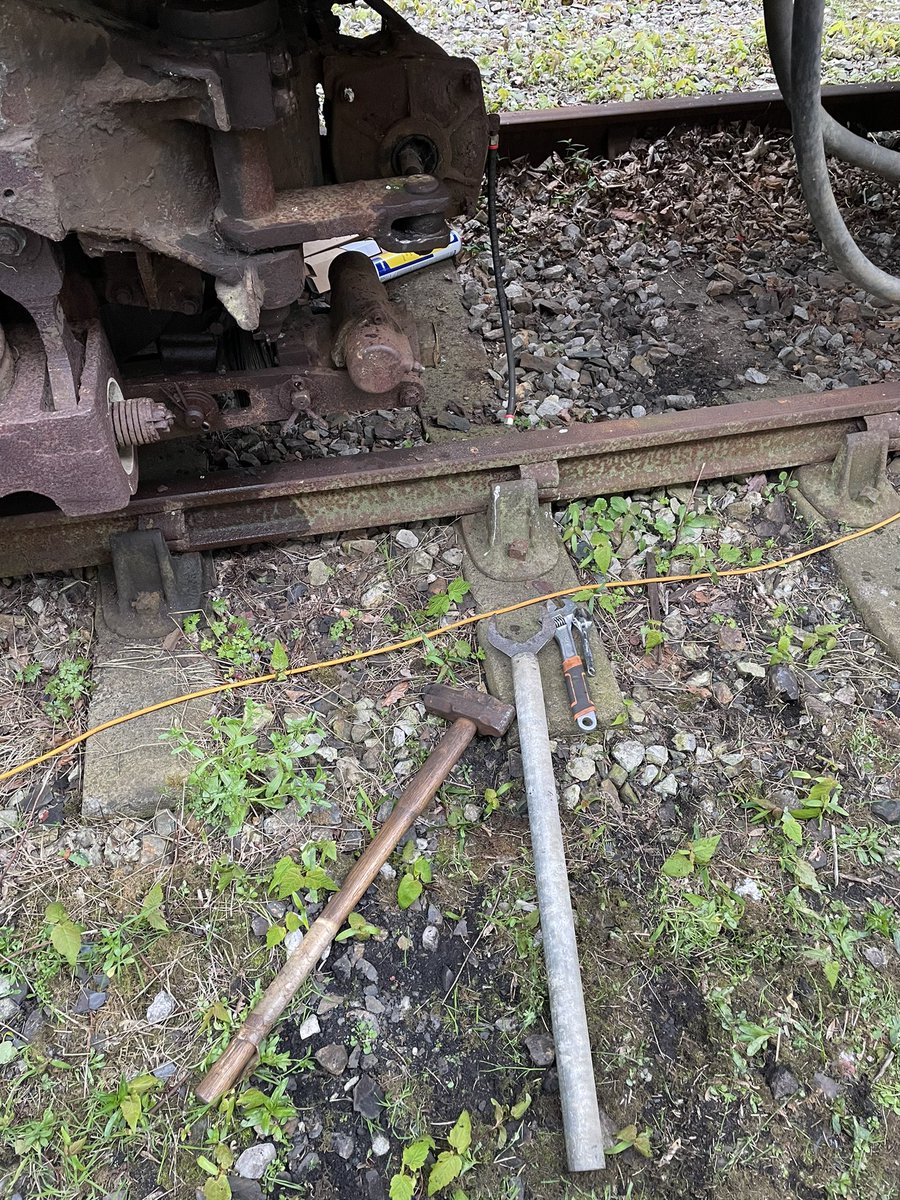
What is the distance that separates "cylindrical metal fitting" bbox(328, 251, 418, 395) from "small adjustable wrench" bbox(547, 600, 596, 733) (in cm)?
86

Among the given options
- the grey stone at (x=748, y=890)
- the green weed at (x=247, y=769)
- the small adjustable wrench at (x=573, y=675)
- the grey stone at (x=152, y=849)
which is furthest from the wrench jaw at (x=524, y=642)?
the grey stone at (x=152, y=849)

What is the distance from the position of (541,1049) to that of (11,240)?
2123 mm

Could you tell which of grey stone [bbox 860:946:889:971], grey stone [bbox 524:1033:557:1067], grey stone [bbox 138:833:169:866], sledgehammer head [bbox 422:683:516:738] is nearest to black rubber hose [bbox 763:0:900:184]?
sledgehammer head [bbox 422:683:516:738]

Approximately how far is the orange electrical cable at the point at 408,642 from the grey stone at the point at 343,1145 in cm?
124

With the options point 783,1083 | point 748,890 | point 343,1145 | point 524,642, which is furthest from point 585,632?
point 343,1145

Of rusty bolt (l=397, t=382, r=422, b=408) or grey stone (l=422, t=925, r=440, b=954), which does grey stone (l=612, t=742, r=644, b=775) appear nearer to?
grey stone (l=422, t=925, r=440, b=954)

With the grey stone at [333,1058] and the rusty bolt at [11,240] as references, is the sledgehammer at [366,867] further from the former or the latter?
the rusty bolt at [11,240]

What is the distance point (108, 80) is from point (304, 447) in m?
1.60

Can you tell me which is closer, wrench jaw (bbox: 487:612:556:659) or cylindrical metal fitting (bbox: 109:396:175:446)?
cylindrical metal fitting (bbox: 109:396:175:446)

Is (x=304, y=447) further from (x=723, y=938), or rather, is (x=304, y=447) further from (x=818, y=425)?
(x=723, y=938)

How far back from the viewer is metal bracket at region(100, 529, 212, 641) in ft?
9.37

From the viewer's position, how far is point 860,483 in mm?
3289

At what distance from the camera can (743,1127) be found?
202 centimetres

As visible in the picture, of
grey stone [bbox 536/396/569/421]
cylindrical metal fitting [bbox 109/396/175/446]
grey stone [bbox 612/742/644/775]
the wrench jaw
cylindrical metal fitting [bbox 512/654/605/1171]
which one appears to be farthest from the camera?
grey stone [bbox 536/396/569/421]
